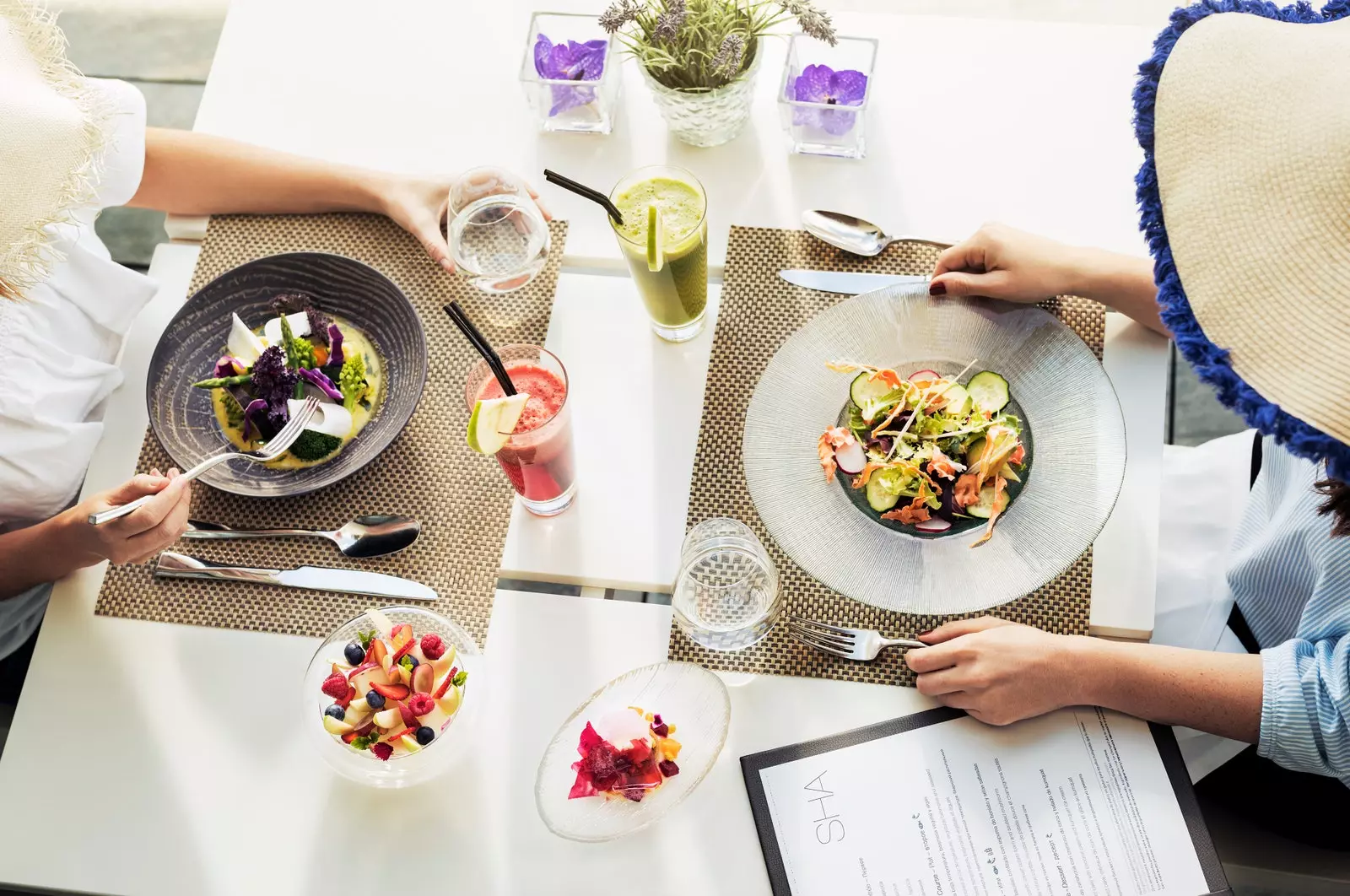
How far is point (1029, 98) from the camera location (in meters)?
1.40

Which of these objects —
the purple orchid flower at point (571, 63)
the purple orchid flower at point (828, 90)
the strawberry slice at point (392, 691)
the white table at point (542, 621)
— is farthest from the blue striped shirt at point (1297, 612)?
the purple orchid flower at point (571, 63)

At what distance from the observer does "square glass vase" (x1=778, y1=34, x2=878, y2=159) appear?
52.5 inches

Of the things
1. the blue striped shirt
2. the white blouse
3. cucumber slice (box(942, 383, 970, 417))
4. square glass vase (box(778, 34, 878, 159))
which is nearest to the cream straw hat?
the white blouse

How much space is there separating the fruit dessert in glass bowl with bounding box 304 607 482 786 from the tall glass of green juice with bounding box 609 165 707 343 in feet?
1.54

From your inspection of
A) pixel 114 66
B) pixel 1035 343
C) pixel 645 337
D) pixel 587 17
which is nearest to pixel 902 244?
pixel 1035 343

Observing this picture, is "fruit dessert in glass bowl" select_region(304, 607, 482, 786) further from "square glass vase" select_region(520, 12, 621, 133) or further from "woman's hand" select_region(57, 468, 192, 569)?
"square glass vase" select_region(520, 12, 621, 133)

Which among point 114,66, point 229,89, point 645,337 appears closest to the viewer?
point 645,337

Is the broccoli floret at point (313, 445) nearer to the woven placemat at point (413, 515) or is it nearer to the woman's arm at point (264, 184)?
the woven placemat at point (413, 515)

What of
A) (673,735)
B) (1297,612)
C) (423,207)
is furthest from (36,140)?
(1297,612)

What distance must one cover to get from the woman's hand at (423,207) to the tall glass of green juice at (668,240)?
18 cm

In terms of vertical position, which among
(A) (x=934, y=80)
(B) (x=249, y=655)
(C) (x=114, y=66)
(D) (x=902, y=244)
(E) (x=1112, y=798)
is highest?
(A) (x=934, y=80)

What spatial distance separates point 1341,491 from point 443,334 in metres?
1.02

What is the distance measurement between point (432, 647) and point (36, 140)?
627 millimetres

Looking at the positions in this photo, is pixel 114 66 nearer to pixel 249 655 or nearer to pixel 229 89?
pixel 229 89
